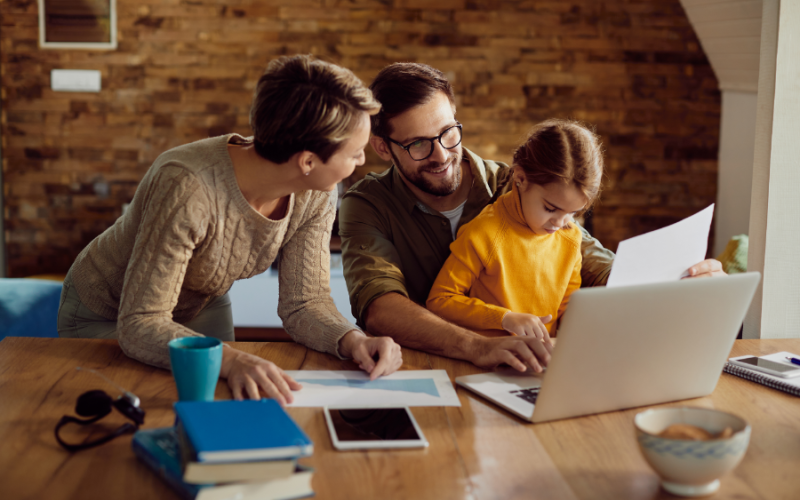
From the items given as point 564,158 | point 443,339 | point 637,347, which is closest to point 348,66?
point 564,158

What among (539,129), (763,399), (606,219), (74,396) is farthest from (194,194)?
(606,219)

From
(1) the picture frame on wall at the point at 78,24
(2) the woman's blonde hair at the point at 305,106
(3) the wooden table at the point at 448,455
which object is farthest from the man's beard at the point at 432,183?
(1) the picture frame on wall at the point at 78,24

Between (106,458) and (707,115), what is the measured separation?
415 centimetres

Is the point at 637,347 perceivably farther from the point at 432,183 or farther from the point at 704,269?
the point at 432,183

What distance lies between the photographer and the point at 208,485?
732 mm

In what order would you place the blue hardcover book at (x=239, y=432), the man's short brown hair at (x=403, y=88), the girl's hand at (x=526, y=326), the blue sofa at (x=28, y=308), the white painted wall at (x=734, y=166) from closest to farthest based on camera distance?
the blue hardcover book at (x=239, y=432)
the girl's hand at (x=526, y=326)
the man's short brown hair at (x=403, y=88)
the blue sofa at (x=28, y=308)
the white painted wall at (x=734, y=166)

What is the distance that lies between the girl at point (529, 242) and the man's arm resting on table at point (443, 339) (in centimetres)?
12

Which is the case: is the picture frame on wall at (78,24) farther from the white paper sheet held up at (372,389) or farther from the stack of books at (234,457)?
the stack of books at (234,457)

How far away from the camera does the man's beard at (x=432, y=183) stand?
64.6 inches

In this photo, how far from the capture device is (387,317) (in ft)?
4.75

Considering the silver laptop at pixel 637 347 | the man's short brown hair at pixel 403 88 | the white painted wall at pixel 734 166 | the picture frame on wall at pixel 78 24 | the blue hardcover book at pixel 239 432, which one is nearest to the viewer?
the blue hardcover book at pixel 239 432

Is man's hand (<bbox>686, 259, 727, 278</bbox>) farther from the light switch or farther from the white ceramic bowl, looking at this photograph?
the light switch

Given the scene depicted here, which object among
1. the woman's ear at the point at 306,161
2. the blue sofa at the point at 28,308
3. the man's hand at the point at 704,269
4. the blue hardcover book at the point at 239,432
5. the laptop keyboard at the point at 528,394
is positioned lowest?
the blue sofa at the point at 28,308

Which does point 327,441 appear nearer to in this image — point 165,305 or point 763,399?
point 165,305
